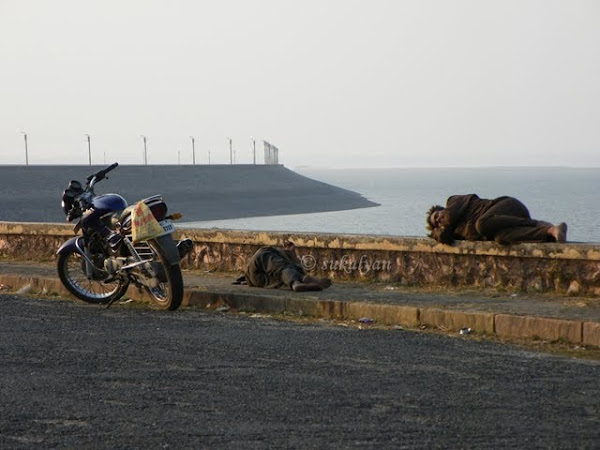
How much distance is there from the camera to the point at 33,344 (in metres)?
8.53

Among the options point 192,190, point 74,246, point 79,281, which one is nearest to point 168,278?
point 74,246

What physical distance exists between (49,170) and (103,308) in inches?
3235

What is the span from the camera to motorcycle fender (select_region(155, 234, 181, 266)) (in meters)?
10.5

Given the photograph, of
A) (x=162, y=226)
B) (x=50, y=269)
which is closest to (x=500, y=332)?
(x=162, y=226)

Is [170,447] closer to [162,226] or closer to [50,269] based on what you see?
[162,226]

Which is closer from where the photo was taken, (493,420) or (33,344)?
(493,420)

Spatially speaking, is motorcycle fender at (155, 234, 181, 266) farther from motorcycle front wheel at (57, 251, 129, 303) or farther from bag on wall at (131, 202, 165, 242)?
motorcycle front wheel at (57, 251, 129, 303)

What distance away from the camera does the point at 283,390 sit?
6535 millimetres

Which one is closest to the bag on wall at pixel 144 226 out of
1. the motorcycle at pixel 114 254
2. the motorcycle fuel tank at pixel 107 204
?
the motorcycle at pixel 114 254

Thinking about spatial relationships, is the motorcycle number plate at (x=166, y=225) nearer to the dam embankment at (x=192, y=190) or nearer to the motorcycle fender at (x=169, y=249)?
the motorcycle fender at (x=169, y=249)

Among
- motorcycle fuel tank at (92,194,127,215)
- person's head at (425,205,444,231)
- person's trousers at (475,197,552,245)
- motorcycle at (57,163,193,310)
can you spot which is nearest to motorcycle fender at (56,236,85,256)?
motorcycle at (57,163,193,310)

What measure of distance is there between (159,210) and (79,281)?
185 centimetres

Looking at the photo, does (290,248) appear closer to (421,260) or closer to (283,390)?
(421,260)

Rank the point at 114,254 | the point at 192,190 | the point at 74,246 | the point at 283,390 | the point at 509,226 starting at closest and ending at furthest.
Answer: the point at 283,390, the point at 509,226, the point at 114,254, the point at 74,246, the point at 192,190
